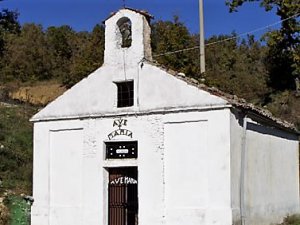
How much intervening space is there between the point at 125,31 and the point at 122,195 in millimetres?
5445

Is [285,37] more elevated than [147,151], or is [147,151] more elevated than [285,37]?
[285,37]

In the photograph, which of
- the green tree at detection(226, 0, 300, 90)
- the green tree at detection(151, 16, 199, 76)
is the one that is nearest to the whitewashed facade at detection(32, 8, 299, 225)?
the green tree at detection(151, 16, 199, 76)

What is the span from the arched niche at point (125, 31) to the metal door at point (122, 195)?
164 inches

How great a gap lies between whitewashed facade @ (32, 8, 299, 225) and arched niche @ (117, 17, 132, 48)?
3.9 inches

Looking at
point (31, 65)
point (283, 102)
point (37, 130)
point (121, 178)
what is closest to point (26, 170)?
point (37, 130)

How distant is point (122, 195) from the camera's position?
1995 centimetres

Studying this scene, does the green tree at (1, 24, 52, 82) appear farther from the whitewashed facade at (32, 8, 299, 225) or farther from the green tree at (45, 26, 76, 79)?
the whitewashed facade at (32, 8, 299, 225)

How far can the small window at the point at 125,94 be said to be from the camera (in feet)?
65.1

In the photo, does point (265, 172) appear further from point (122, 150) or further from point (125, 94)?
point (125, 94)

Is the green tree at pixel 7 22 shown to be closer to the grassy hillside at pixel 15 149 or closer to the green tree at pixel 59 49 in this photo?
the grassy hillside at pixel 15 149

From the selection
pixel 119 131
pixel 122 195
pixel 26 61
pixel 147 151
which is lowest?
pixel 122 195

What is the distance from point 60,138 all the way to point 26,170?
1029 centimetres

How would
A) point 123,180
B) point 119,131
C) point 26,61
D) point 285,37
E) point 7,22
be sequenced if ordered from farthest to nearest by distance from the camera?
point 26,61 < point 285,37 < point 7,22 < point 123,180 < point 119,131

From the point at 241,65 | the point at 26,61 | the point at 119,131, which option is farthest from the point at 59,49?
the point at 119,131
